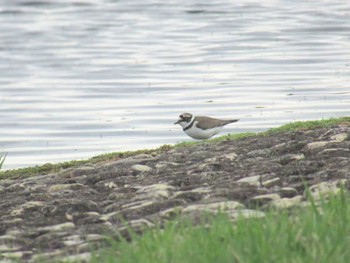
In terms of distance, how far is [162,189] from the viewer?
12.9m

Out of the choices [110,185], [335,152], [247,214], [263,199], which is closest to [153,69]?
[110,185]

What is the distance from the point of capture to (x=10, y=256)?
10.4 metres

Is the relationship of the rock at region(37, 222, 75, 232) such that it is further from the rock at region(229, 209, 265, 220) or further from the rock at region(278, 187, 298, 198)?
the rock at region(278, 187, 298, 198)

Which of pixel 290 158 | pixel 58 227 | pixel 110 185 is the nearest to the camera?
pixel 58 227

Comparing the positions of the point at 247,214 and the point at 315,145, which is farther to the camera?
the point at 315,145

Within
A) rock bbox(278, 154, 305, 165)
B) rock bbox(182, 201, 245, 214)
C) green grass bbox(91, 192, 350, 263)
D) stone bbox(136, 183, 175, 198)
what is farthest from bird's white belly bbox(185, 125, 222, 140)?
green grass bbox(91, 192, 350, 263)

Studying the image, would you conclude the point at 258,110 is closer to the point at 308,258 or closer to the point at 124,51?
the point at 124,51

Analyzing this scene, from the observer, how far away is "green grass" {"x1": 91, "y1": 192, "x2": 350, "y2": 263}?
8.97 m

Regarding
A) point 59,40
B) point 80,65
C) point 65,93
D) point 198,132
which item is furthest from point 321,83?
point 59,40

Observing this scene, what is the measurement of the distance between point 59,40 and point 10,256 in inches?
1519

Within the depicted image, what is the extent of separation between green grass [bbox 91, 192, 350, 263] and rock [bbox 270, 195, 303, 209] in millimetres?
1060

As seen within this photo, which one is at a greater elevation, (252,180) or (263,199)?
(252,180)

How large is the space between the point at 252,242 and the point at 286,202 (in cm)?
217

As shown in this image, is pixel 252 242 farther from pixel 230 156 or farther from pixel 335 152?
pixel 230 156
